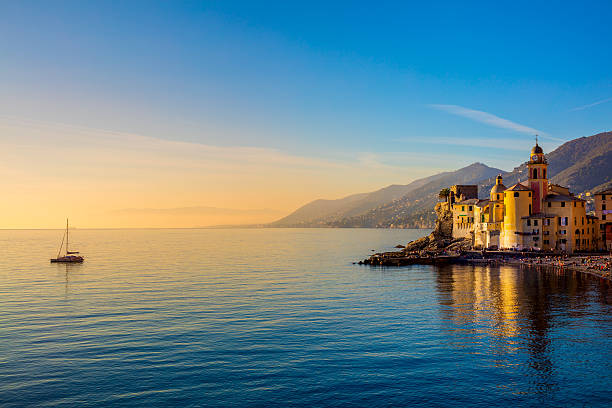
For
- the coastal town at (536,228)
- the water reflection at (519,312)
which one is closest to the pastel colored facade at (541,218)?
the coastal town at (536,228)

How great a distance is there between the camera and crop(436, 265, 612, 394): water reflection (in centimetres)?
3478

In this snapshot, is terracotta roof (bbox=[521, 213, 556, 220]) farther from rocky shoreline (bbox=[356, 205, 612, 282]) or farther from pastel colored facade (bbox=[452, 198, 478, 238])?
pastel colored facade (bbox=[452, 198, 478, 238])

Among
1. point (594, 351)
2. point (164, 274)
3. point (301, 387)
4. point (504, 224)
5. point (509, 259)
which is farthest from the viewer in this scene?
point (504, 224)

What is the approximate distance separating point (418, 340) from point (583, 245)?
3530 inches

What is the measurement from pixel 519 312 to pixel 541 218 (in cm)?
6699

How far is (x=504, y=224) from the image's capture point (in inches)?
4545

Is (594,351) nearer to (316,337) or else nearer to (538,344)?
(538,344)

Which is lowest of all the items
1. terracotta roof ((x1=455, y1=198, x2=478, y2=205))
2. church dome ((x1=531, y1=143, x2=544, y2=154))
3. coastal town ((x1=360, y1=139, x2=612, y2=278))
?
coastal town ((x1=360, y1=139, x2=612, y2=278))

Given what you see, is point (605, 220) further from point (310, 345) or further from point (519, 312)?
point (310, 345)

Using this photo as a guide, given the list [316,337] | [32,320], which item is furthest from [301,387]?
[32,320]

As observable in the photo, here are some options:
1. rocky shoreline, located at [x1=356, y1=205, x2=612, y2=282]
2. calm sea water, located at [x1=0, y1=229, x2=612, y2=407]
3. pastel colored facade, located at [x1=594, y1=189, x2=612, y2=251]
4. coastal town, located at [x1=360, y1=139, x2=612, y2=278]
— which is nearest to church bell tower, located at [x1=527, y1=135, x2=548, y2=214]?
coastal town, located at [x1=360, y1=139, x2=612, y2=278]

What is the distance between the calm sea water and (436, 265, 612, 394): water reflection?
0.76 feet

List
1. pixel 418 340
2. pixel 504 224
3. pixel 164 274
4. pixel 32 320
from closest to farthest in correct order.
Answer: pixel 418 340 → pixel 32 320 → pixel 164 274 → pixel 504 224

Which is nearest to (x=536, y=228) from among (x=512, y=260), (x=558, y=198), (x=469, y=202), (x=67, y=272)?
(x=558, y=198)
